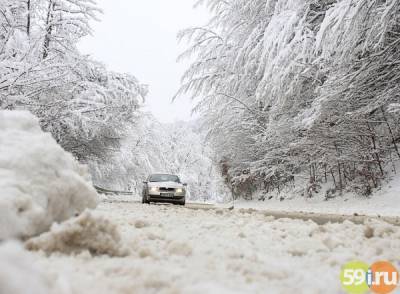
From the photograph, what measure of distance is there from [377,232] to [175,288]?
10.5ft

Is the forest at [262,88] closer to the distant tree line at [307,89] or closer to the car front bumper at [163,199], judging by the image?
the distant tree line at [307,89]

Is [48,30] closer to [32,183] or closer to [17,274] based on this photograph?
[32,183]

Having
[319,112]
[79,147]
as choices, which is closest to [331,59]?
[319,112]

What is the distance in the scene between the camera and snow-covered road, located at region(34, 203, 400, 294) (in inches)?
80.4

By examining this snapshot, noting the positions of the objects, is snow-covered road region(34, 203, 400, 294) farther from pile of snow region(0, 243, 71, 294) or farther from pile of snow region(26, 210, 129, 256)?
pile of snow region(0, 243, 71, 294)

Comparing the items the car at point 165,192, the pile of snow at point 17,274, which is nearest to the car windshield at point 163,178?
the car at point 165,192

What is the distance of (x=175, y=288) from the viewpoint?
6.34ft

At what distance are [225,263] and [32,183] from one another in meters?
1.90

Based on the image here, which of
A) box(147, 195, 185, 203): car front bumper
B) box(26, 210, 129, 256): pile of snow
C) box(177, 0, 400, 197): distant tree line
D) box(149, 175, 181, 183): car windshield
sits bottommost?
box(26, 210, 129, 256): pile of snow

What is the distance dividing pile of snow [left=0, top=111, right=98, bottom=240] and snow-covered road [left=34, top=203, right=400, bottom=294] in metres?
0.59

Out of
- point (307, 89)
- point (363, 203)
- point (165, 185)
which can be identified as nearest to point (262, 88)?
point (307, 89)

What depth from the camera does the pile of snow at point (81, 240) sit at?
2.94 meters

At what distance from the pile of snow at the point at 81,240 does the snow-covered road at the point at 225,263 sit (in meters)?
0.11

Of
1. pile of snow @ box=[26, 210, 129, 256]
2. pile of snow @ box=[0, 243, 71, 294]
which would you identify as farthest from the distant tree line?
pile of snow @ box=[0, 243, 71, 294]
